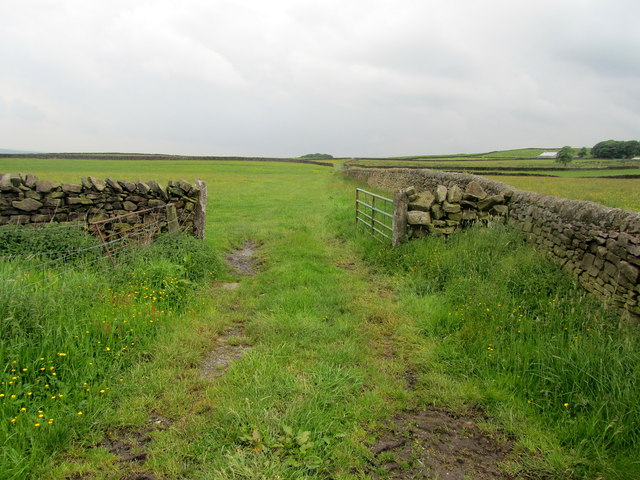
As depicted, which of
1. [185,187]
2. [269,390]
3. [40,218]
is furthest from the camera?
[185,187]

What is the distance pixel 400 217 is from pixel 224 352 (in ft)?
16.5

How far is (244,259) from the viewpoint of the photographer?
331 inches

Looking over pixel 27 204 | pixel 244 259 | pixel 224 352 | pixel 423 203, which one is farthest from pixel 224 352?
pixel 27 204

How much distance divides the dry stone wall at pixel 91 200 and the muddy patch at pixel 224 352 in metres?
4.32

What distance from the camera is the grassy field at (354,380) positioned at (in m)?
2.69

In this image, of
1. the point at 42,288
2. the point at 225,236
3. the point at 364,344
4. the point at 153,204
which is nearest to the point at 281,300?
the point at 364,344

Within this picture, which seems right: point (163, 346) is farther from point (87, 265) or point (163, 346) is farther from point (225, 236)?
point (225, 236)

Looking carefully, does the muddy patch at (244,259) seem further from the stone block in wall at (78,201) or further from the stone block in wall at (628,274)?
the stone block in wall at (628,274)

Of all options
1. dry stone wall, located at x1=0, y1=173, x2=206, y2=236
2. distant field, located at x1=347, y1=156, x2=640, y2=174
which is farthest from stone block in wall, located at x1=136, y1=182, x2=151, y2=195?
distant field, located at x1=347, y1=156, x2=640, y2=174

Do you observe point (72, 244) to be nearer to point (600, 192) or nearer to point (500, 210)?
point (500, 210)

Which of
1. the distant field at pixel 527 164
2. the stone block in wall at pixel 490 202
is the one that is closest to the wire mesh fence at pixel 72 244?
the stone block in wall at pixel 490 202

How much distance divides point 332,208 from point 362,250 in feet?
22.2

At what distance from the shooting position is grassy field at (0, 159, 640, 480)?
8.82 ft

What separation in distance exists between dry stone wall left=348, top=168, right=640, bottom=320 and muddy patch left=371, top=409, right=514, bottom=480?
98.5 inches
